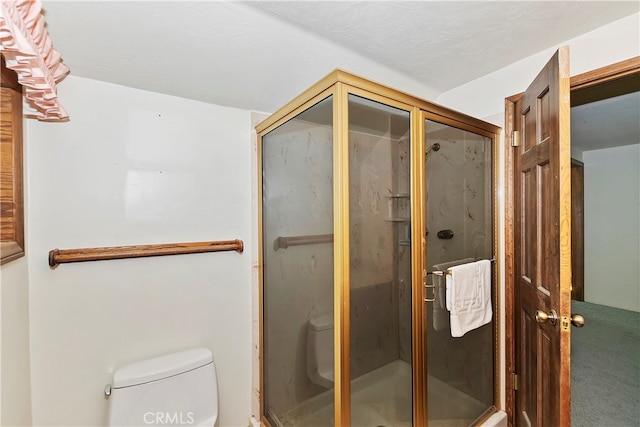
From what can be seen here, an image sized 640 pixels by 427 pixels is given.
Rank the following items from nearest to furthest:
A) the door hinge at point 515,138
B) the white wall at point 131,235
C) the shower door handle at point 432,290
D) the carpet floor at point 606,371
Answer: the white wall at point 131,235
the shower door handle at point 432,290
the door hinge at point 515,138
the carpet floor at point 606,371

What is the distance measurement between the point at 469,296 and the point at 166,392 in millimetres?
1650

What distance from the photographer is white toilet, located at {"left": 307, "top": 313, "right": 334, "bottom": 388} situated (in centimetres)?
115

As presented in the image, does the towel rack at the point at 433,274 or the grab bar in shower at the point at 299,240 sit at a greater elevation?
the grab bar in shower at the point at 299,240

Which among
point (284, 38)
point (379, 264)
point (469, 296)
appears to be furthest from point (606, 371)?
point (284, 38)

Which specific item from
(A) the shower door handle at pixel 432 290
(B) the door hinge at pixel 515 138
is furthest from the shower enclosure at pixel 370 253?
(B) the door hinge at pixel 515 138

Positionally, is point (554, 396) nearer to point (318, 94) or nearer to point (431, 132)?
point (431, 132)

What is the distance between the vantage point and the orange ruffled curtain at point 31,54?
0.73 m

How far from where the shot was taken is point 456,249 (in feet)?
5.11

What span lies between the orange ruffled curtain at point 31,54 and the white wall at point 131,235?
25cm

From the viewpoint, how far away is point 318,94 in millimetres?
1172

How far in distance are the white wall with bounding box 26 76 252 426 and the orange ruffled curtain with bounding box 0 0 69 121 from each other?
25 centimetres

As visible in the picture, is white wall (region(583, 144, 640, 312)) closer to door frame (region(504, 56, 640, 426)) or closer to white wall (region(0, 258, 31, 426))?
door frame (region(504, 56, 640, 426))

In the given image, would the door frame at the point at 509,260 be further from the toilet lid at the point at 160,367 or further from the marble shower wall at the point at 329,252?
the toilet lid at the point at 160,367

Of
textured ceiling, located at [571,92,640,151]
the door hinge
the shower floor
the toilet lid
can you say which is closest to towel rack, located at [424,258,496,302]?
the shower floor
